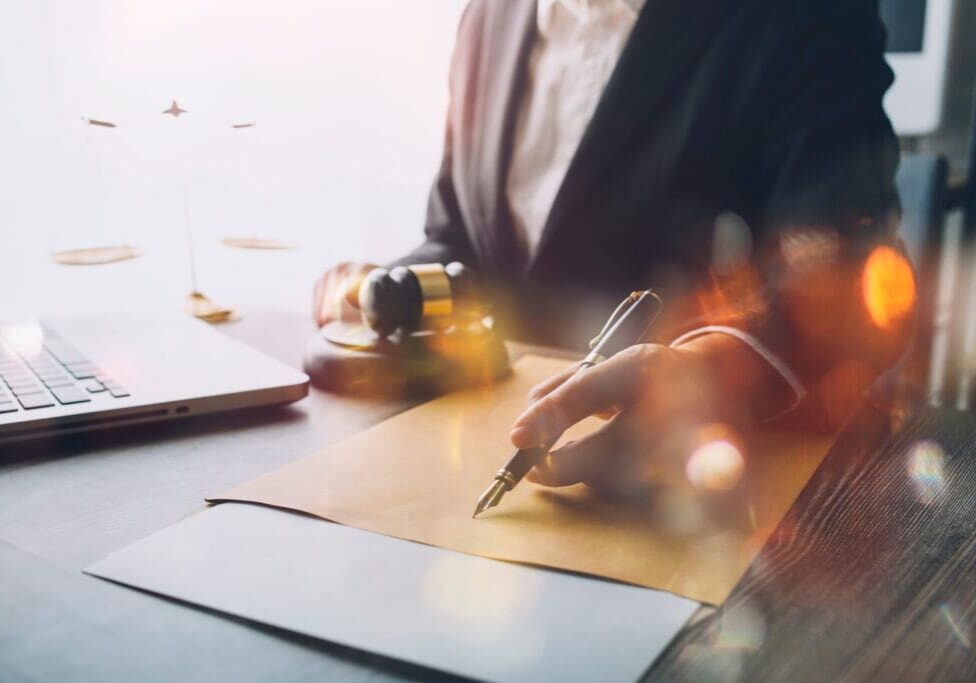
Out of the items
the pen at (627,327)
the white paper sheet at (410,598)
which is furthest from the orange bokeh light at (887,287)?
the white paper sheet at (410,598)

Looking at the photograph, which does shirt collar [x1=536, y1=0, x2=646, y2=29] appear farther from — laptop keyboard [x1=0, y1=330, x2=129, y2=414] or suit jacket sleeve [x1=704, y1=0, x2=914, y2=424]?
laptop keyboard [x1=0, y1=330, x2=129, y2=414]

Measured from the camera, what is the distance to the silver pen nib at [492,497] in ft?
1.54

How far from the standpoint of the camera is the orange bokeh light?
741 mm

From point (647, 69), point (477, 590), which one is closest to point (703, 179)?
point (647, 69)

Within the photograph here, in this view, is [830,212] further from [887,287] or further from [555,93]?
[555,93]

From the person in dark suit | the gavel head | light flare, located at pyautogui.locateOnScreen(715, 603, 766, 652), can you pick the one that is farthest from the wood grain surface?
the gavel head

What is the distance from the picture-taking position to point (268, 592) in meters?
0.38

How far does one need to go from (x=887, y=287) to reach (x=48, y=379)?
749 millimetres

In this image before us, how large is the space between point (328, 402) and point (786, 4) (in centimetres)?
67

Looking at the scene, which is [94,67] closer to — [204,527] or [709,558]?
[204,527]

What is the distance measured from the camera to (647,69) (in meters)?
0.93

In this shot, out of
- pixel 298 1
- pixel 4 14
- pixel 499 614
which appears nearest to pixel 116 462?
pixel 499 614

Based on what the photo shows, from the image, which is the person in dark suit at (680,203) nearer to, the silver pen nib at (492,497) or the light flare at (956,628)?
the silver pen nib at (492,497)

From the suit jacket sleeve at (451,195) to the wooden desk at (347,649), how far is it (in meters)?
0.64
